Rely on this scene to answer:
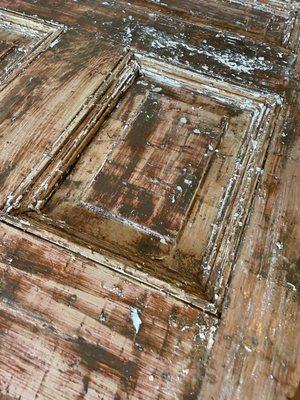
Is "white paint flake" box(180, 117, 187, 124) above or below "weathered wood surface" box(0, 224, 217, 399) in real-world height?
above

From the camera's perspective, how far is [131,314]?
29.8 inches

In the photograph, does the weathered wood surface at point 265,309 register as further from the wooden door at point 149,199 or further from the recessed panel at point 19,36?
the recessed panel at point 19,36

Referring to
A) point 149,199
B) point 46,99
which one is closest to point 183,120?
point 149,199

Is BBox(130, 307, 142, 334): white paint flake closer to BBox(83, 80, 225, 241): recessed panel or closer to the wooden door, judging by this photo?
the wooden door

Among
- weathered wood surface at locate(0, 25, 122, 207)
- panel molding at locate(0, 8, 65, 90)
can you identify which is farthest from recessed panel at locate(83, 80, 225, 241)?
panel molding at locate(0, 8, 65, 90)

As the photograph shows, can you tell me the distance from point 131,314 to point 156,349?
9 cm

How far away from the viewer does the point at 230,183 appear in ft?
3.22

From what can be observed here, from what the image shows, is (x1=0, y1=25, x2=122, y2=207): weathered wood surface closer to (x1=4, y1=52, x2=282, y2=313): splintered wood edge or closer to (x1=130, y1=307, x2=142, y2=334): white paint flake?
(x1=4, y1=52, x2=282, y2=313): splintered wood edge

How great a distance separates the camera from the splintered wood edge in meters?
0.82

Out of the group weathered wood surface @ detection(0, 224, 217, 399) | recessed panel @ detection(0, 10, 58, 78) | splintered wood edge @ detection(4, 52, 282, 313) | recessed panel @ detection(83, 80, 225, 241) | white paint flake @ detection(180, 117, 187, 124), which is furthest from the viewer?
recessed panel @ detection(0, 10, 58, 78)

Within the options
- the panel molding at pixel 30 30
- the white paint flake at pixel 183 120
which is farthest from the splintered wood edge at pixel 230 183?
the panel molding at pixel 30 30

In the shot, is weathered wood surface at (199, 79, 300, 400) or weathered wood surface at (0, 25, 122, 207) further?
weathered wood surface at (0, 25, 122, 207)

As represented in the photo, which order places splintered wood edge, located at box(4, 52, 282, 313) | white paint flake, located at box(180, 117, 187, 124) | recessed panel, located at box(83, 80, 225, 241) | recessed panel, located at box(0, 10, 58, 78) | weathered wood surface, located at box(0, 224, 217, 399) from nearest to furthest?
weathered wood surface, located at box(0, 224, 217, 399), splintered wood edge, located at box(4, 52, 282, 313), recessed panel, located at box(83, 80, 225, 241), white paint flake, located at box(180, 117, 187, 124), recessed panel, located at box(0, 10, 58, 78)

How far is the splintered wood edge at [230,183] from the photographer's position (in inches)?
32.2
